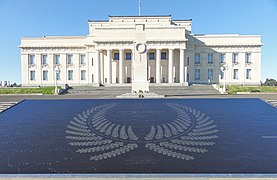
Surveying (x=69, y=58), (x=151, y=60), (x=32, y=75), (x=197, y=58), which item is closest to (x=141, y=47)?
(x=151, y=60)

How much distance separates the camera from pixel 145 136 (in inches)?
194

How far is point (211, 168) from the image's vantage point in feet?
12.7

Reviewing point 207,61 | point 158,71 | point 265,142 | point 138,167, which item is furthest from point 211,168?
point 207,61

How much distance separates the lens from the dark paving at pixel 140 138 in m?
3.98

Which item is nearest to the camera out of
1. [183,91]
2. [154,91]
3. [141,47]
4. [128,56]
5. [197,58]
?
[141,47]

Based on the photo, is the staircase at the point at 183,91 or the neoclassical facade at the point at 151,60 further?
the neoclassical facade at the point at 151,60

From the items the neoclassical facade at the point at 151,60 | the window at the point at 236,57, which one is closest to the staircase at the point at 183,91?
the neoclassical facade at the point at 151,60

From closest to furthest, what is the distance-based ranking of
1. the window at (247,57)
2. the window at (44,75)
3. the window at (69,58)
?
1. the window at (247,57)
2. the window at (69,58)
3. the window at (44,75)

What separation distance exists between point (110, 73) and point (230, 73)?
32.0 meters

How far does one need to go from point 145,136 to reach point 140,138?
0.15 m

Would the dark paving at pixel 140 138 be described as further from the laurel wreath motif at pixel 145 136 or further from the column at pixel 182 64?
the column at pixel 182 64

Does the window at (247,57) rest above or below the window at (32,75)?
above

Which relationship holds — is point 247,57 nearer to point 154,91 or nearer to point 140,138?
point 154,91

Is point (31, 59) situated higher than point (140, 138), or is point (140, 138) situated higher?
point (31, 59)
